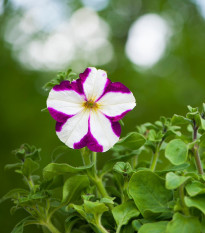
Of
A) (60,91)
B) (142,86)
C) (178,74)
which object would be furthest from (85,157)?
(178,74)

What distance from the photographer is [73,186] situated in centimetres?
55

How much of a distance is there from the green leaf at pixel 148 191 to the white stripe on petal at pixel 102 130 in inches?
2.6

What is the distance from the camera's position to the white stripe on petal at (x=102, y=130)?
51 centimetres

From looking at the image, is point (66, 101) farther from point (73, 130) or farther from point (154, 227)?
point (154, 227)

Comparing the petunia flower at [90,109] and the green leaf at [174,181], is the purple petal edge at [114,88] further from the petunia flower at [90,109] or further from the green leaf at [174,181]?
the green leaf at [174,181]

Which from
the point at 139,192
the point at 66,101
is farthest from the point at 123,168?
the point at 66,101

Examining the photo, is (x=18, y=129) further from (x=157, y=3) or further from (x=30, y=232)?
(x=157, y=3)

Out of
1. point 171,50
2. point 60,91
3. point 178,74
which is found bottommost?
point 60,91

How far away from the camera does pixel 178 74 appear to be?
117 inches

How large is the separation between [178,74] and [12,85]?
1.60m

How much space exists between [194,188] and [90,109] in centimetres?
21

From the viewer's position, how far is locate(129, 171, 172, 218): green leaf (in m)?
0.48

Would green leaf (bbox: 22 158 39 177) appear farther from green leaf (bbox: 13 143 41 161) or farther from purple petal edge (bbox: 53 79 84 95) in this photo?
purple petal edge (bbox: 53 79 84 95)

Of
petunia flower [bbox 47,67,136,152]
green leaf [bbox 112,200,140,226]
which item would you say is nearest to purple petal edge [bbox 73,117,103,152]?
petunia flower [bbox 47,67,136,152]
